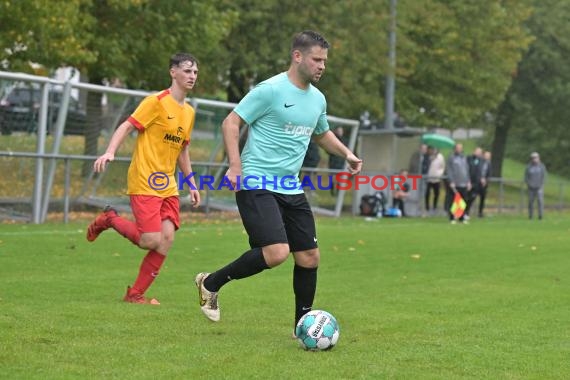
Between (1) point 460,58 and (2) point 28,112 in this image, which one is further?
(1) point 460,58

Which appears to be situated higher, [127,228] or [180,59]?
[180,59]

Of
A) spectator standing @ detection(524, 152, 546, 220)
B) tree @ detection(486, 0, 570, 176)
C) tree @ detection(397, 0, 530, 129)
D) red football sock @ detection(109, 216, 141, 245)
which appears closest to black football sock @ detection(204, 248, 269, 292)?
red football sock @ detection(109, 216, 141, 245)

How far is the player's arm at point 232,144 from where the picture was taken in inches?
301

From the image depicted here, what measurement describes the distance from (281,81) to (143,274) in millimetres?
2623

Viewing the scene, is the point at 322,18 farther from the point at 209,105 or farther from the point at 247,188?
the point at 247,188

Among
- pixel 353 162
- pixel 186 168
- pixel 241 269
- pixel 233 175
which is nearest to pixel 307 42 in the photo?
pixel 233 175

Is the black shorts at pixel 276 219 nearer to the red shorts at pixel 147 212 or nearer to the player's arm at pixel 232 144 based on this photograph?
the player's arm at pixel 232 144

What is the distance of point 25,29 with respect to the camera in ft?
75.0

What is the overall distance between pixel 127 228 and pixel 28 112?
10.7 metres

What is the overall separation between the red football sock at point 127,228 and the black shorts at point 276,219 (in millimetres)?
1955

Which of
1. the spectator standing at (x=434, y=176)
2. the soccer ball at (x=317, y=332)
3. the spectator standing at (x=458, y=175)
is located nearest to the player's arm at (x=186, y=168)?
the soccer ball at (x=317, y=332)

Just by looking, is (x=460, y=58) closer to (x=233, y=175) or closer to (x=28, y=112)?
(x=28, y=112)

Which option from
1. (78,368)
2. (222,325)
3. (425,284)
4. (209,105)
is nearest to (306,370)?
(78,368)

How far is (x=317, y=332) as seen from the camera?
7309 mm
